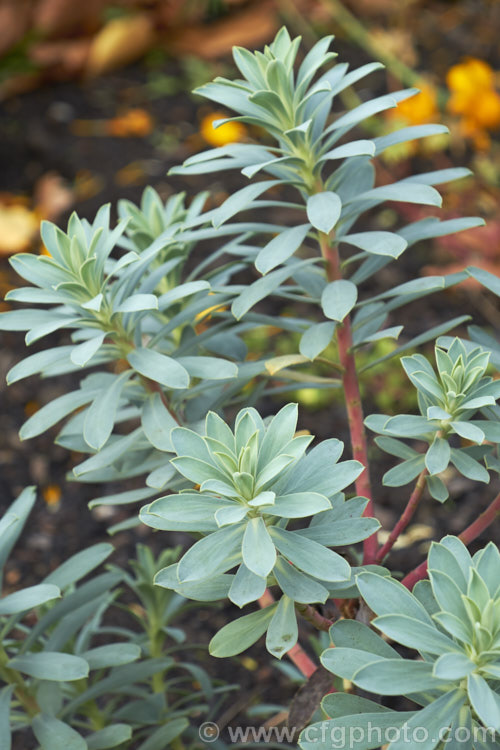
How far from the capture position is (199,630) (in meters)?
1.86

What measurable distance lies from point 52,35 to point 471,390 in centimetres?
336

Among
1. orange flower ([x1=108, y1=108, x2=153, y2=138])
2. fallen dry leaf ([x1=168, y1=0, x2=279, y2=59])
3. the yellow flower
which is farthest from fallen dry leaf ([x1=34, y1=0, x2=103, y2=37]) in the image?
the yellow flower

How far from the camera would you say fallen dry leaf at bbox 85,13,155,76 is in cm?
364

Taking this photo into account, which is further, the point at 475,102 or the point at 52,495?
the point at 475,102

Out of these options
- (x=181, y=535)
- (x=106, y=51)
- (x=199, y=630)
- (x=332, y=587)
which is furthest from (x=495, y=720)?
(x=106, y=51)

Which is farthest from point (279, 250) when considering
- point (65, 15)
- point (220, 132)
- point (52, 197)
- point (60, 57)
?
point (65, 15)

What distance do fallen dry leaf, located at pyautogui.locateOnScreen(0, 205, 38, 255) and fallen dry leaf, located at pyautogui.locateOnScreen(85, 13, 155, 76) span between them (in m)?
0.98

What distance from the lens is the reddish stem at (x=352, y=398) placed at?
3.79 feet

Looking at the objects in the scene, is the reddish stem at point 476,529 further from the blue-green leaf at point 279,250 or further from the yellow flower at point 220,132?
the yellow flower at point 220,132

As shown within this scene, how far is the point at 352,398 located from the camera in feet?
3.91

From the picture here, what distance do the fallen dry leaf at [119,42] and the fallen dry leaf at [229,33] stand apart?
0.50ft

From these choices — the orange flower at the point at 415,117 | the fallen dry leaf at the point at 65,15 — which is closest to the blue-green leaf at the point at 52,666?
the orange flower at the point at 415,117

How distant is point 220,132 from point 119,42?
3.12 ft

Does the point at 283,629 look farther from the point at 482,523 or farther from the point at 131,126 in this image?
the point at 131,126
